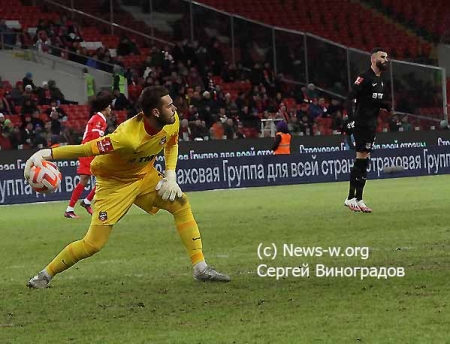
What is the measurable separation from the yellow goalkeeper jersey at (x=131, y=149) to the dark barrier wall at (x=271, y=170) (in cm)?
1502

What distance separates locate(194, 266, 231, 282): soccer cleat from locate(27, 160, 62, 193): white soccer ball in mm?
1598

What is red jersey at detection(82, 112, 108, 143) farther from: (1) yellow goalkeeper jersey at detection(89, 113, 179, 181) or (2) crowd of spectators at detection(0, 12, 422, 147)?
(2) crowd of spectators at detection(0, 12, 422, 147)

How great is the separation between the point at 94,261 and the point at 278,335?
18.1 feet

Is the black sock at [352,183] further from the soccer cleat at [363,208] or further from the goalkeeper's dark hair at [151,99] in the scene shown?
the goalkeeper's dark hair at [151,99]

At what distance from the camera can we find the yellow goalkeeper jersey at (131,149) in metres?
9.22

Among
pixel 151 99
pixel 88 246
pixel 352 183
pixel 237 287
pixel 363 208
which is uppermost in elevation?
pixel 151 99

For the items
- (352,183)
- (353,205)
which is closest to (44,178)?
(352,183)

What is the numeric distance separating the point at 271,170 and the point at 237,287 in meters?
20.1

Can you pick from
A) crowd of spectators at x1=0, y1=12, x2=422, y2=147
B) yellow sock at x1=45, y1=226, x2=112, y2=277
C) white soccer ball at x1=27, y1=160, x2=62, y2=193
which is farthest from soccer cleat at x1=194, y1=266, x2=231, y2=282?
crowd of spectators at x1=0, y1=12, x2=422, y2=147

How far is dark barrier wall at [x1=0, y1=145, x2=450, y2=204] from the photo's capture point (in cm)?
2508

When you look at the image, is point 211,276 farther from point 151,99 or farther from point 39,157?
point 39,157

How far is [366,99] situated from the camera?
671 inches

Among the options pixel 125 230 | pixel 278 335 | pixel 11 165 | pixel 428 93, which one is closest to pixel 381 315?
pixel 278 335

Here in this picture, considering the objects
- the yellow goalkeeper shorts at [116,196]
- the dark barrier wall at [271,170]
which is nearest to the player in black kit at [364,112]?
the yellow goalkeeper shorts at [116,196]
